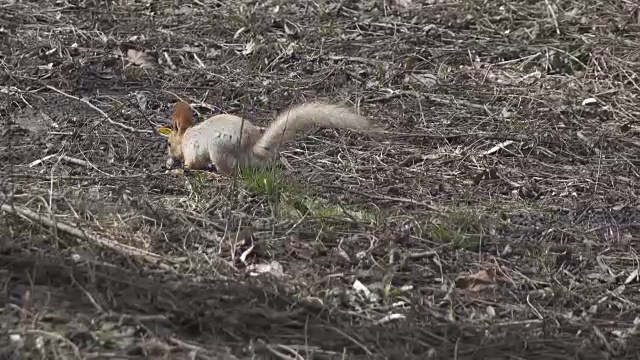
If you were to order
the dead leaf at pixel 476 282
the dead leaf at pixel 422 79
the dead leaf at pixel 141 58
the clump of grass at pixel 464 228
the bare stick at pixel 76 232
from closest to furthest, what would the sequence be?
the bare stick at pixel 76 232, the dead leaf at pixel 476 282, the clump of grass at pixel 464 228, the dead leaf at pixel 422 79, the dead leaf at pixel 141 58

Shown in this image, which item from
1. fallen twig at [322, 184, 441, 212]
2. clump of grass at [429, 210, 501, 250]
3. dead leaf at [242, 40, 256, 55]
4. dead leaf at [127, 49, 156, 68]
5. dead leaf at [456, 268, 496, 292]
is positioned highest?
dead leaf at [456, 268, 496, 292]

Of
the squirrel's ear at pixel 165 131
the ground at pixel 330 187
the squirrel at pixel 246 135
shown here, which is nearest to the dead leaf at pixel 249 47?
the ground at pixel 330 187

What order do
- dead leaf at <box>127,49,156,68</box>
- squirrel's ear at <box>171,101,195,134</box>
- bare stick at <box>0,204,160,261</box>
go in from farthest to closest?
dead leaf at <box>127,49,156,68</box> < squirrel's ear at <box>171,101,195,134</box> < bare stick at <box>0,204,160,261</box>

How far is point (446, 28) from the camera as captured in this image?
8.72 meters

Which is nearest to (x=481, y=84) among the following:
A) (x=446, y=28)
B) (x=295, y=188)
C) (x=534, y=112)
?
(x=534, y=112)

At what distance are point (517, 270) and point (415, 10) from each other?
4192 mm

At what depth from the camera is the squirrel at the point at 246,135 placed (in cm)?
598

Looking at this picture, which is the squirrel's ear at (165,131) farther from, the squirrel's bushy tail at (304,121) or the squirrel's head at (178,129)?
the squirrel's bushy tail at (304,121)

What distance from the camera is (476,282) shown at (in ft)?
16.5

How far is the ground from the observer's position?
438 centimetres

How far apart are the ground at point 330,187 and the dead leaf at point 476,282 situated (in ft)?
0.03

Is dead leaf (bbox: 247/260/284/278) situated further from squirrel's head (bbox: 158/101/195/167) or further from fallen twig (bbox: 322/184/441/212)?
squirrel's head (bbox: 158/101/195/167)

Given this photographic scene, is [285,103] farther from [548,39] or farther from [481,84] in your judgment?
[548,39]

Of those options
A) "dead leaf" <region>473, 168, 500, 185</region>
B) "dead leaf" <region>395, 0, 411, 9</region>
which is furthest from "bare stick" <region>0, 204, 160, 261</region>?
"dead leaf" <region>395, 0, 411, 9</region>
